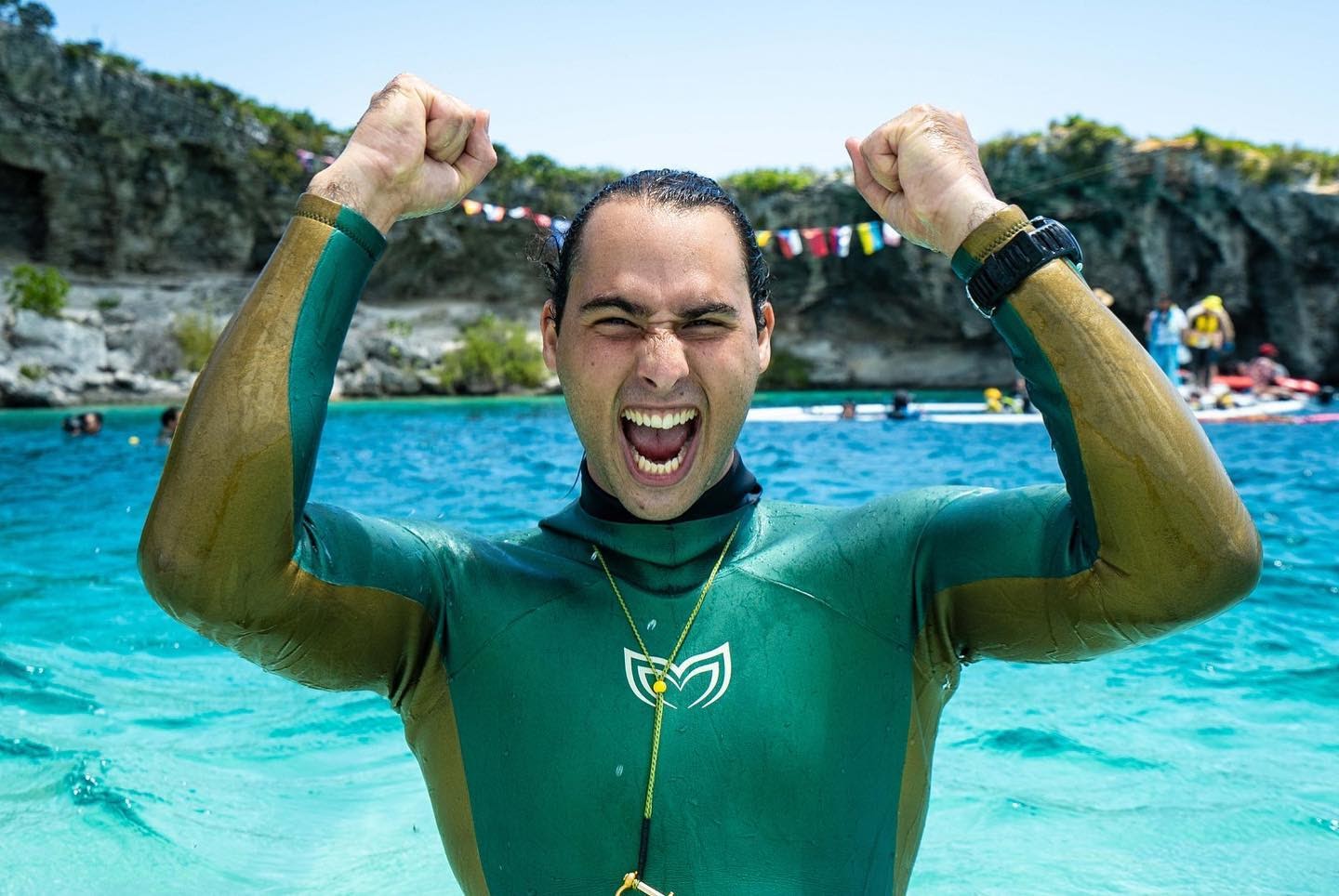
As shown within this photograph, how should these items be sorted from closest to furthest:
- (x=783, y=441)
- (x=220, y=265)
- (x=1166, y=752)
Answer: (x=1166, y=752) → (x=783, y=441) → (x=220, y=265)

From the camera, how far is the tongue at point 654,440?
1540 millimetres

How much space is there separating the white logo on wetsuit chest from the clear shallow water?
1787 mm

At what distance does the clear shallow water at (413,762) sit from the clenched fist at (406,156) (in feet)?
7.02

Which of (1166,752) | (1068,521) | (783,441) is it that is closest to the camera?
(1068,521)

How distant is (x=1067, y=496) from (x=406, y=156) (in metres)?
0.98

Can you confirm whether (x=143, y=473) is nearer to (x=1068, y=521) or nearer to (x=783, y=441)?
(x=783, y=441)

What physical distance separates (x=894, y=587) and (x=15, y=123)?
30609 mm

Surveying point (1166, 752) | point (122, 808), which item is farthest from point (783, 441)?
point (122, 808)

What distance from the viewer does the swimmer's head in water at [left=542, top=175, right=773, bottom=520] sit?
4.88 ft

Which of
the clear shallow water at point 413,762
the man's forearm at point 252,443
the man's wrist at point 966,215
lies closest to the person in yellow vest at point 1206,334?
the clear shallow water at point 413,762

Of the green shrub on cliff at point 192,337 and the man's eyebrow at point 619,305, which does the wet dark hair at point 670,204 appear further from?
the green shrub on cliff at point 192,337

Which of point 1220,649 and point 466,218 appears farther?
point 466,218

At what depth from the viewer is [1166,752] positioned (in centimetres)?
389

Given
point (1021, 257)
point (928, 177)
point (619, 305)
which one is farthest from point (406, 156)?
point (1021, 257)
